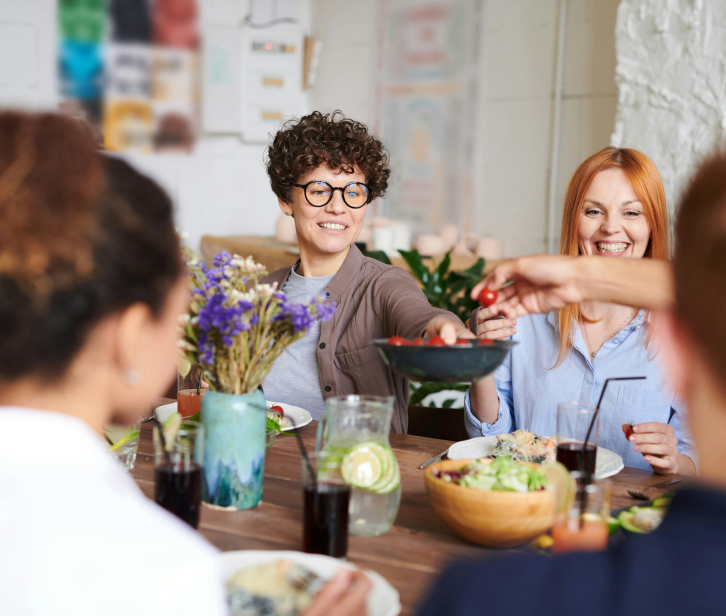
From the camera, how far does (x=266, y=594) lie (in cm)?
83

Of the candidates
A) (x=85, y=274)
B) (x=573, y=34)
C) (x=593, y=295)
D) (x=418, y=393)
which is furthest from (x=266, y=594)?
(x=573, y=34)

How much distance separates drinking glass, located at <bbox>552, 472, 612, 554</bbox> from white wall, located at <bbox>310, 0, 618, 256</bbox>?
10.9 feet

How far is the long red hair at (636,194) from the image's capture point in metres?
1.90

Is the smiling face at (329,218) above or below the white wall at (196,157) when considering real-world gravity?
below

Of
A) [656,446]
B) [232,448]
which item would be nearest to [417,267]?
[656,446]

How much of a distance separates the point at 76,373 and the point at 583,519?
622mm

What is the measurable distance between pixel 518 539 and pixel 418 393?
2.03 meters

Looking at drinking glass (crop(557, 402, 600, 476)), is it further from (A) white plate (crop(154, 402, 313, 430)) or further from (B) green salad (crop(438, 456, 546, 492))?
(A) white plate (crop(154, 402, 313, 430))

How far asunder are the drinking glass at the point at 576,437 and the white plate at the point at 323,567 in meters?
0.47

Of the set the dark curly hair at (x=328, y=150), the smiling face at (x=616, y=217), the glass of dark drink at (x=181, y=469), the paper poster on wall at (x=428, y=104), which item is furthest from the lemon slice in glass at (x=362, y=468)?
the paper poster on wall at (x=428, y=104)

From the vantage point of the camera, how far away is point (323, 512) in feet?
3.43

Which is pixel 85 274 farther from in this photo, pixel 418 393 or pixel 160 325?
pixel 418 393

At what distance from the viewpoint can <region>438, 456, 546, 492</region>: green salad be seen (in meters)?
1.07

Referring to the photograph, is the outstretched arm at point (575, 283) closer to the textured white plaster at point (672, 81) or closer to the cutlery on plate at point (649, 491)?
the cutlery on plate at point (649, 491)
